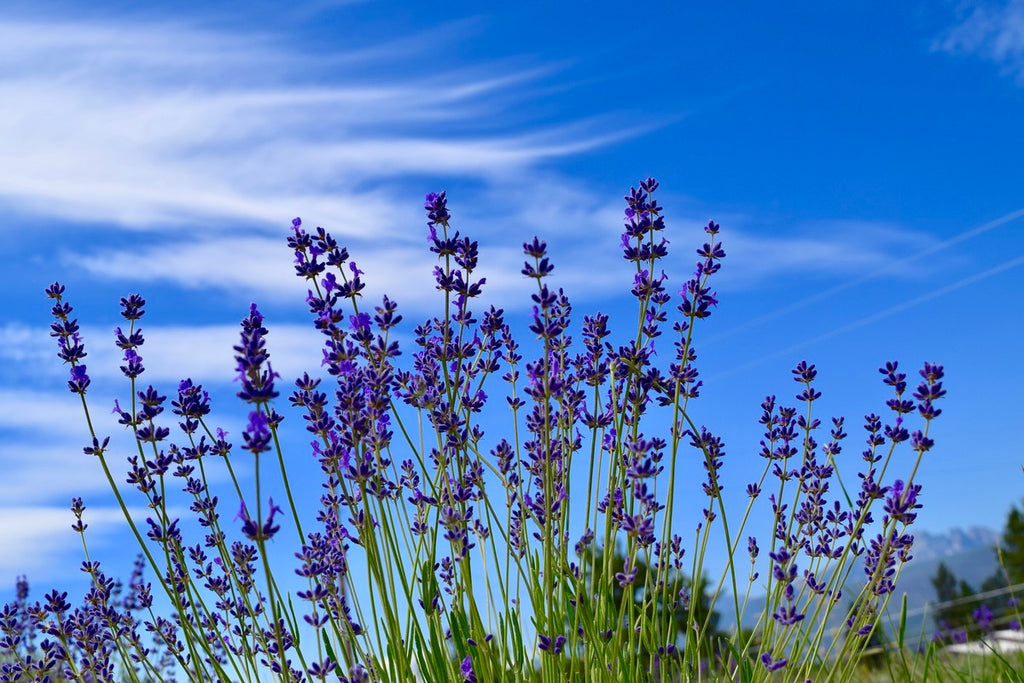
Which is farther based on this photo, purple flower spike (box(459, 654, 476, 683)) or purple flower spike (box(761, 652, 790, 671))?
purple flower spike (box(459, 654, 476, 683))

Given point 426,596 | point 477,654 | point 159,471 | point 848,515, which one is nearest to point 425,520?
point 426,596

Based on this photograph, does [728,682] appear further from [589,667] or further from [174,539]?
[174,539]

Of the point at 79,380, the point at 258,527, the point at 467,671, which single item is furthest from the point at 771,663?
the point at 79,380

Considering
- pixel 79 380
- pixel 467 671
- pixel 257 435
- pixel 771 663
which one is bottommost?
pixel 771 663

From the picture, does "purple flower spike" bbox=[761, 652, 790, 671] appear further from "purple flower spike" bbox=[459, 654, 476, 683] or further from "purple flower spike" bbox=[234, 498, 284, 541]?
"purple flower spike" bbox=[234, 498, 284, 541]

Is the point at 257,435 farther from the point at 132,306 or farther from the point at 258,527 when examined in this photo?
the point at 132,306

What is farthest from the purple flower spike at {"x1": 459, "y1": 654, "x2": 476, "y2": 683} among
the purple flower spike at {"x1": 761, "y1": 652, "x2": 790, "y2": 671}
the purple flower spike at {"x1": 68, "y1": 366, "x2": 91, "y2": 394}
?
the purple flower spike at {"x1": 68, "y1": 366, "x2": 91, "y2": 394}

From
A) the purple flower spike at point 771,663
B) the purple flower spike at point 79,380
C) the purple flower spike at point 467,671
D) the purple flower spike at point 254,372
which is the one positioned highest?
the purple flower spike at point 79,380

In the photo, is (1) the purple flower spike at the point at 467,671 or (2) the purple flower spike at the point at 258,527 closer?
(2) the purple flower spike at the point at 258,527

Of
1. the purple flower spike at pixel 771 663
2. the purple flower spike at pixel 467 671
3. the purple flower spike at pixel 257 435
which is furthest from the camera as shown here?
the purple flower spike at pixel 467 671

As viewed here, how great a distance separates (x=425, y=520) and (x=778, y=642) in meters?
1.25

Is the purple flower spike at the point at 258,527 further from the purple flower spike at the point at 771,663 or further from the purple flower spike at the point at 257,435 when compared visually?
the purple flower spike at the point at 771,663

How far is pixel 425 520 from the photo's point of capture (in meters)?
3.00

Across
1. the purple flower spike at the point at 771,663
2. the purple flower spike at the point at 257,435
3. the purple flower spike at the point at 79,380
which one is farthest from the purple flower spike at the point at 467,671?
the purple flower spike at the point at 79,380
